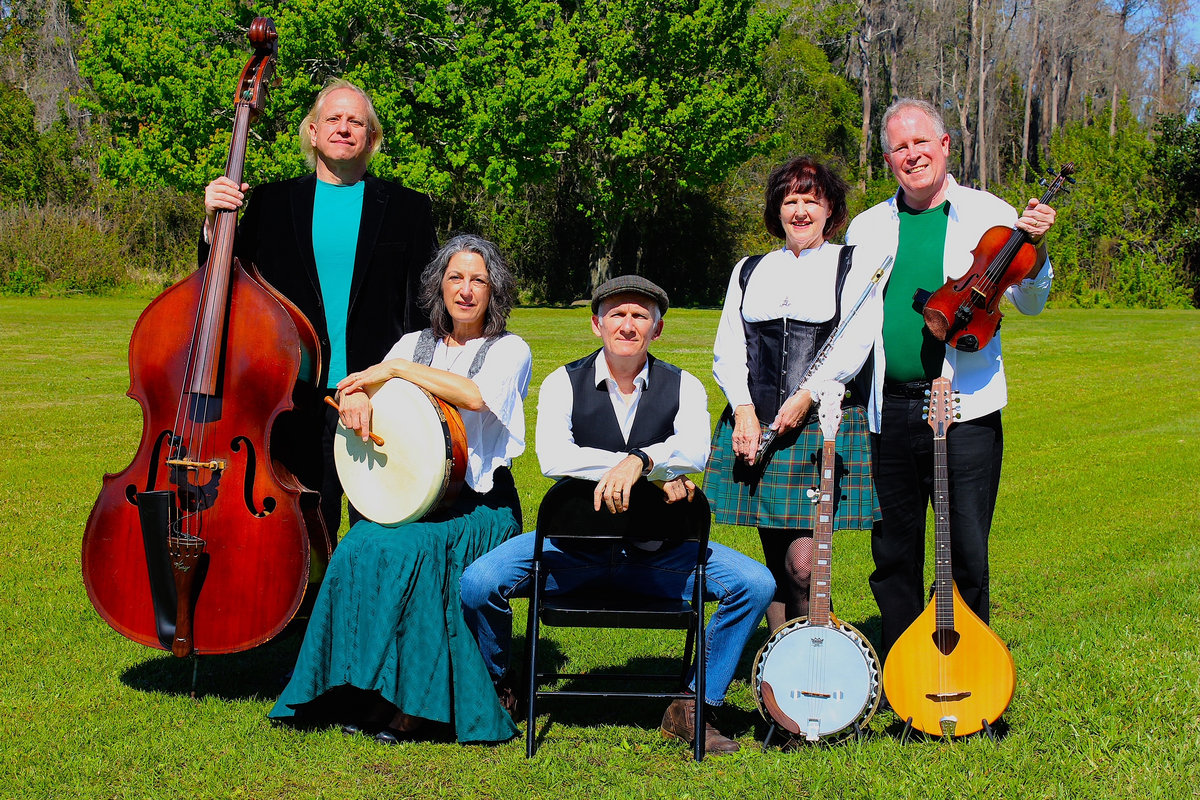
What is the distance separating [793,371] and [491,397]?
111 cm

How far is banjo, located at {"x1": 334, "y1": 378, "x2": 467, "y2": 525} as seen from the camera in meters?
3.83

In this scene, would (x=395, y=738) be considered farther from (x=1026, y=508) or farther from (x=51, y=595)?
(x=1026, y=508)

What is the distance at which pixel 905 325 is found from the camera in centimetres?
387

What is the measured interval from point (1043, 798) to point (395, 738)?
6.95 ft

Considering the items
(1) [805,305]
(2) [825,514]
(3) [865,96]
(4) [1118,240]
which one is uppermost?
(3) [865,96]

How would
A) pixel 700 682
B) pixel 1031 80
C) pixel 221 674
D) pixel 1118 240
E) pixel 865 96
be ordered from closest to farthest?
pixel 700 682
pixel 221 674
pixel 1118 240
pixel 865 96
pixel 1031 80

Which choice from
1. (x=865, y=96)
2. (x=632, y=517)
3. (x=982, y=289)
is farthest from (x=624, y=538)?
(x=865, y=96)

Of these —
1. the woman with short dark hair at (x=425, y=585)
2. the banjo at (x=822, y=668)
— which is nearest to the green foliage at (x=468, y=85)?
the woman with short dark hair at (x=425, y=585)

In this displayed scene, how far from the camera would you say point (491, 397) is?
4062 mm

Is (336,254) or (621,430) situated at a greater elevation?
(336,254)

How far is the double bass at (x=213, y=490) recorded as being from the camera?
12.4 feet

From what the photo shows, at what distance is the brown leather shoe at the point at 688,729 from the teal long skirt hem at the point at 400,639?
0.55 m

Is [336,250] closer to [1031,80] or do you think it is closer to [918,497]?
[918,497]

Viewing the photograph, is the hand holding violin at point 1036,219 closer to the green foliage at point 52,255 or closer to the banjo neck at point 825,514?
the banjo neck at point 825,514
